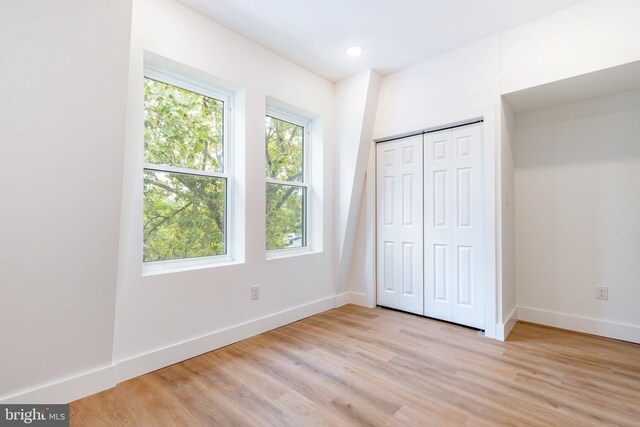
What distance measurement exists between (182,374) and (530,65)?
349 centimetres

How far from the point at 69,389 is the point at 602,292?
13.2 feet

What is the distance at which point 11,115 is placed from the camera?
1407 millimetres

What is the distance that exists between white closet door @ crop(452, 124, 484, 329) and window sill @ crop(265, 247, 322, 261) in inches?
57.3

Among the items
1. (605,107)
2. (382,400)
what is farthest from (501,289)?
(605,107)

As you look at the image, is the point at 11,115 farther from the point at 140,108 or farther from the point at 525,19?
the point at 525,19

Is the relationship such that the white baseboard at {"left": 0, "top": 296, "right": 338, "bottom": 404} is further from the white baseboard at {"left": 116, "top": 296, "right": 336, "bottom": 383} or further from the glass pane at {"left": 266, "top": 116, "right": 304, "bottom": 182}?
the glass pane at {"left": 266, "top": 116, "right": 304, "bottom": 182}

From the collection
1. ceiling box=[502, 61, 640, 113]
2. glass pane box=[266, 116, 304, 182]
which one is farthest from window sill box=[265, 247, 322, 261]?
ceiling box=[502, 61, 640, 113]

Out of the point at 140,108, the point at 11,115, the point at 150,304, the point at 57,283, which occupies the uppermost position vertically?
the point at 140,108

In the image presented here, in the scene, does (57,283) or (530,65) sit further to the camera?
(530,65)

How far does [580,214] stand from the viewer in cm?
277

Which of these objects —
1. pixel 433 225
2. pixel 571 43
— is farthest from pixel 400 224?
pixel 571 43

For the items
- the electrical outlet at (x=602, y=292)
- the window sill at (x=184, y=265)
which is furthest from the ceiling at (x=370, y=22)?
the electrical outlet at (x=602, y=292)

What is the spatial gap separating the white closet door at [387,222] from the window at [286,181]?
860mm

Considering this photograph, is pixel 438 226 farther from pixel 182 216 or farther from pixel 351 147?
pixel 182 216
